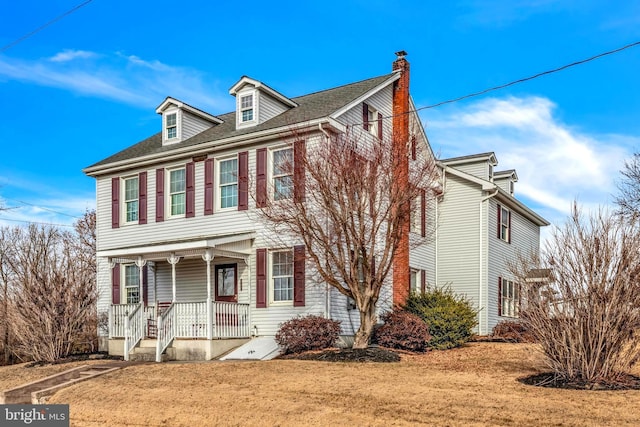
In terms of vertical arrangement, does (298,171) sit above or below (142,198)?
above

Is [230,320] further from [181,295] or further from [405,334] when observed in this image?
[405,334]

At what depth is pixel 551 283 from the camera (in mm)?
11844

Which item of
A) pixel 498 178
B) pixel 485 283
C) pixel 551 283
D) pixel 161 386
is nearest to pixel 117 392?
pixel 161 386

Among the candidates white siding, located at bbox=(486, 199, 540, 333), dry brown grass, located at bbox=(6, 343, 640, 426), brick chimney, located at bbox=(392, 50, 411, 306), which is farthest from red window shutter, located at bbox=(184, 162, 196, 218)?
white siding, located at bbox=(486, 199, 540, 333)

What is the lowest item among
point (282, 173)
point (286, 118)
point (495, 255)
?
point (495, 255)

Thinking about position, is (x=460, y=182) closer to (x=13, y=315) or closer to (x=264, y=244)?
(x=264, y=244)

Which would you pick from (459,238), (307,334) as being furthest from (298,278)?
(459,238)

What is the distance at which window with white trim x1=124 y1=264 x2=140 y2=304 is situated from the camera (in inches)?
923

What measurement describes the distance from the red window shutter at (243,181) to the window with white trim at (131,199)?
16.3 feet

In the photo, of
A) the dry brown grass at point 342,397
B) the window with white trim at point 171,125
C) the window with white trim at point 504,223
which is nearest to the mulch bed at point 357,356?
the dry brown grass at point 342,397

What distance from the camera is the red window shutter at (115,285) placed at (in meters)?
23.6

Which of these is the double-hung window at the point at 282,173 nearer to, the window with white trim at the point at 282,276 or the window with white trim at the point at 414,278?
the window with white trim at the point at 282,276

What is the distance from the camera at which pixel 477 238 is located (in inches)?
1014

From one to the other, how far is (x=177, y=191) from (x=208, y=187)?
172 cm
